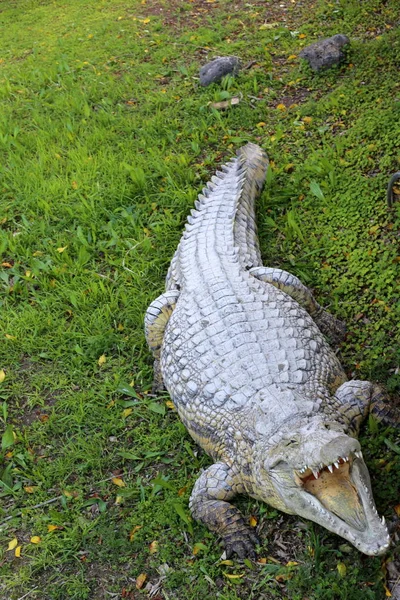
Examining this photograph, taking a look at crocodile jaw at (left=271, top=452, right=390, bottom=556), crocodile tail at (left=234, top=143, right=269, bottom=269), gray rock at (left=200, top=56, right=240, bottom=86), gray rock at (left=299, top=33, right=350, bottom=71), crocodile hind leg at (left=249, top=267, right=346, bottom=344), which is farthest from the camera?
gray rock at (left=200, top=56, right=240, bottom=86)

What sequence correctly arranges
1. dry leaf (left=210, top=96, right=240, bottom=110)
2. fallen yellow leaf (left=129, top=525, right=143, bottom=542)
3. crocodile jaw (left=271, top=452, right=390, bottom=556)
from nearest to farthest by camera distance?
crocodile jaw (left=271, top=452, right=390, bottom=556), fallen yellow leaf (left=129, top=525, right=143, bottom=542), dry leaf (left=210, top=96, right=240, bottom=110)

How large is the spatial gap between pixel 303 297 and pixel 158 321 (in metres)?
0.98

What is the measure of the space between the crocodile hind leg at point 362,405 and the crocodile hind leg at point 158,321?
1269 millimetres

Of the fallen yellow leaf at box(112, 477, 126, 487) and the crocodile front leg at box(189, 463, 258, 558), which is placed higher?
the crocodile front leg at box(189, 463, 258, 558)

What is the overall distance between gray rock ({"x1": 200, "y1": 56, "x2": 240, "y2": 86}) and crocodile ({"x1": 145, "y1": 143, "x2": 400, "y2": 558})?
3051 millimetres

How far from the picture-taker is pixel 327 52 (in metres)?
6.38

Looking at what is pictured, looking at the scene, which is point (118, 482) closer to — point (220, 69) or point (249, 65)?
point (220, 69)

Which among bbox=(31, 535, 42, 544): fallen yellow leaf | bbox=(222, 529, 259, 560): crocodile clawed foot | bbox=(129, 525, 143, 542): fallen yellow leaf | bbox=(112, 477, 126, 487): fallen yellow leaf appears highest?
bbox=(222, 529, 259, 560): crocodile clawed foot

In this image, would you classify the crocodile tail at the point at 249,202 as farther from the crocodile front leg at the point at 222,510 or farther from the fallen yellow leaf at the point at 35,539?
the fallen yellow leaf at the point at 35,539

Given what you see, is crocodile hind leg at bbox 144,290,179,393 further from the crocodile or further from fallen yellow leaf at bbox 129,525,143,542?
fallen yellow leaf at bbox 129,525,143,542

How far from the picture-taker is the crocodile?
269cm

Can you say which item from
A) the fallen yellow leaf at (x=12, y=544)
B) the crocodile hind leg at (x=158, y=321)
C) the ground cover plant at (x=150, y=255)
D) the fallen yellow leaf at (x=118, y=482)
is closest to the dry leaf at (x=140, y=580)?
the ground cover plant at (x=150, y=255)

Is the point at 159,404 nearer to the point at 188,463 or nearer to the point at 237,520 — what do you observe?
the point at 188,463

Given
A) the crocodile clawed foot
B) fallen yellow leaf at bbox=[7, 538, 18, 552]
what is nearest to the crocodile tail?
the crocodile clawed foot
